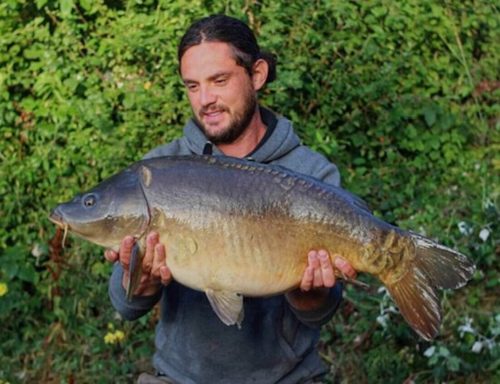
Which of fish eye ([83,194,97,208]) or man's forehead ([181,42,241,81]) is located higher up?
man's forehead ([181,42,241,81])

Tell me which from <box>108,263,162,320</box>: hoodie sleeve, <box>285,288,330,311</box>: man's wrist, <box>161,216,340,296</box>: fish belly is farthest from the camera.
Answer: <box>108,263,162,320</box>: hoodie sleeve

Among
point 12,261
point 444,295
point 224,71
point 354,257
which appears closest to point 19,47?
point 12,261

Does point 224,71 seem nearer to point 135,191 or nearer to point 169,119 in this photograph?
point 135,191

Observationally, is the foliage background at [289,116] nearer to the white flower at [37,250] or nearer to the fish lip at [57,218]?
the white flower at [37,250]

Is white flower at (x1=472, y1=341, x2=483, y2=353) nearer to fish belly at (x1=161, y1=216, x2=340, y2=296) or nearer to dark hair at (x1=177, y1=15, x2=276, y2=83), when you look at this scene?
dark hair at (x1=177, y1=15, x2=276, y2=83)

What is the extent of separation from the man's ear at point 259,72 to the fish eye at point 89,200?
2.49 ft

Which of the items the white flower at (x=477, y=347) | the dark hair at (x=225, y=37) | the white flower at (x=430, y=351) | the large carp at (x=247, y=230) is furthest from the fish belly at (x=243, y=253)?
the white flower at (x=477, y=347)

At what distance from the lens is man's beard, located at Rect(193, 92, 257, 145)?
348cm

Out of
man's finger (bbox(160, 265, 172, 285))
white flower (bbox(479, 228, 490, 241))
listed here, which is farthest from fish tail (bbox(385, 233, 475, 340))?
white flower (bbox(479, 228, 490, 241))

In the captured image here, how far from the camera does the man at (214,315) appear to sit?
11.3 ft

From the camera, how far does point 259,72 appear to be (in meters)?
3.68

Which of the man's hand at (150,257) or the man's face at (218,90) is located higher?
the man's face at (218,90)

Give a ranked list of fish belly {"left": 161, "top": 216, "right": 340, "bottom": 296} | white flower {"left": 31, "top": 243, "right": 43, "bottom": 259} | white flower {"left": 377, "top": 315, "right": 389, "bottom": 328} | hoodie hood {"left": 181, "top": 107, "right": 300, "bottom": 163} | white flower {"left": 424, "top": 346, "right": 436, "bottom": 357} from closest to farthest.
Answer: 1. fish belly {"left": 161, "top": 216, "right": 340, "bottom": 296}
2. hoodie hood {"left": 181, "top": 107, "right": 300, "bottom": 163}
3. white flower {"left": 424, "top": 346, "right": 436, "bottom": 357}
4. white flower {"left": 377, "top": 315, "right": 389, "bottom": 328}
5. white flower {"left": 31, "top": 243, "right": 43, "bottom": 259}

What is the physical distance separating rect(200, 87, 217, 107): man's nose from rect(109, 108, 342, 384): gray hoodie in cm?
17
